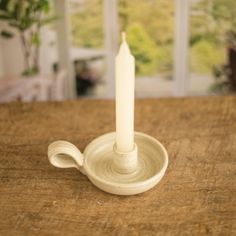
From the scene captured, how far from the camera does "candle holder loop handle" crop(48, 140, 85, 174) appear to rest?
842 millimetres

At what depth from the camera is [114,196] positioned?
0.85 meters

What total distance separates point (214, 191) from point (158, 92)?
4.64ft

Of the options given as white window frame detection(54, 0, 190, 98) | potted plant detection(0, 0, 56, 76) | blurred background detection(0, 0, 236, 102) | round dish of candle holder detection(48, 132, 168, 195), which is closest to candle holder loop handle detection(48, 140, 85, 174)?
round dish of candle holder detection(48, 132, 168, 195)

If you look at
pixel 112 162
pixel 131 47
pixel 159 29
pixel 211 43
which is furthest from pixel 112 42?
pixel 112 162

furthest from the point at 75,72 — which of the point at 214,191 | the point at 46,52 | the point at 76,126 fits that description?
the point at 214,191

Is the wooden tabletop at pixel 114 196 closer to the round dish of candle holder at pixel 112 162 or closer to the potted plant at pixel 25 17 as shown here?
the round dish of candle holder at pixel 112 162

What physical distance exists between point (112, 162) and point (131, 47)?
1235 millimetres

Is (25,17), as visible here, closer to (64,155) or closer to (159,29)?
(159,29)

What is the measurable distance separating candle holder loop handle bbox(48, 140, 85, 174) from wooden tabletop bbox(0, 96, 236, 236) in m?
0.04

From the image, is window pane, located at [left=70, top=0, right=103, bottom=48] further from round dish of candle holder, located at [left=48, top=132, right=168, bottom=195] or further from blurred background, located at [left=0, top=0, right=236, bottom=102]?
round dish of candle holder, located at [left=48, top=132, right=168, bottom=195]

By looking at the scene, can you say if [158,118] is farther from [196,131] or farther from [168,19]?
[168,19]

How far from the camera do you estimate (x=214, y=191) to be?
85 cm

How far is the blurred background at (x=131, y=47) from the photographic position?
2000 millimetres

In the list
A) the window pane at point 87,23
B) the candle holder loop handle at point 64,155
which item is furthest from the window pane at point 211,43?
the candle holder loop handle at point 64,155
